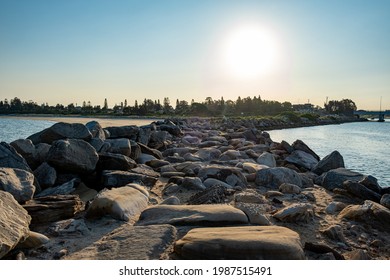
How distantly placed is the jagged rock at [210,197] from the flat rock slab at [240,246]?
59.1 inches

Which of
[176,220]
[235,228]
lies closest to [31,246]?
[176,220]

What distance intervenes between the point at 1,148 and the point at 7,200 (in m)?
2.16

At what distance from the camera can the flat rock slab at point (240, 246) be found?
97.7 inches

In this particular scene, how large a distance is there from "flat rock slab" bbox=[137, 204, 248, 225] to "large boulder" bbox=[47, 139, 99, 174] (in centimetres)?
214

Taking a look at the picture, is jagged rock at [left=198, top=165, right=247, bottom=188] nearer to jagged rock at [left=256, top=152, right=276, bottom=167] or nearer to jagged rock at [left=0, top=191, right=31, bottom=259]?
jagged rock at [left=256, top=152, right=276, bottom=167]

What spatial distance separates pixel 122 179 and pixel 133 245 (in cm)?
237

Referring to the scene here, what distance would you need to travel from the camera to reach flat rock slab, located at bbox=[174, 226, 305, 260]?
2.48 m

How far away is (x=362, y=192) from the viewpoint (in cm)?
531

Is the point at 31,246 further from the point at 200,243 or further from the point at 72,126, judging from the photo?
the point at 72,126

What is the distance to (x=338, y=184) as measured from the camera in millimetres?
5957

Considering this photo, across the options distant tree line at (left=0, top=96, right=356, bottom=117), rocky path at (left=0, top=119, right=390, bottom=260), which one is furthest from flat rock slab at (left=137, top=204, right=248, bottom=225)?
distant tree line at (left=0, top=96, right=356, bottom=117)

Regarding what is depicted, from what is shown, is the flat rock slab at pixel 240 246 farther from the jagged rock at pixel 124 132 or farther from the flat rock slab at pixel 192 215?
the jagged rock at pixel 124 132

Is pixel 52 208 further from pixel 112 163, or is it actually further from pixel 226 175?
pixel 226 175

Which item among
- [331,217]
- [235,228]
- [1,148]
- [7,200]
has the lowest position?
[331,217]
